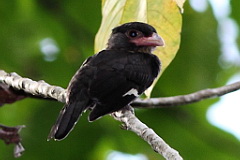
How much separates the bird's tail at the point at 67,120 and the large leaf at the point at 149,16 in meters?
0.38

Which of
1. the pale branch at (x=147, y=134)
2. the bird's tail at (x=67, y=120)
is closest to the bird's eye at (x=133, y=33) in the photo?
the pale branch at (x=147, y=134)

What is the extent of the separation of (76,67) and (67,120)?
1.75 m

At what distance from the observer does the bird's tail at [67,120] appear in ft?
10.8

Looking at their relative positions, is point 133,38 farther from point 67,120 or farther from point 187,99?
point 67,120

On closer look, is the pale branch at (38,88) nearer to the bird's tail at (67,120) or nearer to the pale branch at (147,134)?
the bird's tail at (67,120)

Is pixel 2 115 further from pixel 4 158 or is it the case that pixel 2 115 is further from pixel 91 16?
pixel 91 16

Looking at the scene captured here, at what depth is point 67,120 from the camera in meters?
3.40

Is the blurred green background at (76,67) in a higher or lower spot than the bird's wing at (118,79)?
higher

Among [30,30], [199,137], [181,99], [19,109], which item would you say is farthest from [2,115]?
[181,99]

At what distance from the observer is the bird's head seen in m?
4.11

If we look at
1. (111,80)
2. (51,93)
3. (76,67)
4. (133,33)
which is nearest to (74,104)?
(51,93)

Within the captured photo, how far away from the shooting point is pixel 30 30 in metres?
5.14

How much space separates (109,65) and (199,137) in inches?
52.7

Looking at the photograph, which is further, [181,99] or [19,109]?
[19,109]
